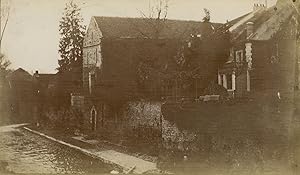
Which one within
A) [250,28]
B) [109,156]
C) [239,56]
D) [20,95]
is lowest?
[109,156]

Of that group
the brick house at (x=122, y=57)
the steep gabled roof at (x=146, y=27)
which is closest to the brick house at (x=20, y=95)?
the brick house at (x=122, y=57)

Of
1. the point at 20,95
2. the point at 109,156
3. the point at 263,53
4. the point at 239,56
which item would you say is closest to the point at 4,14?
Result: the point at 20,95

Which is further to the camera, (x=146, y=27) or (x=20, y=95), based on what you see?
(x=146, y=27)

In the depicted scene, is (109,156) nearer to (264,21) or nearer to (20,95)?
(20,95)

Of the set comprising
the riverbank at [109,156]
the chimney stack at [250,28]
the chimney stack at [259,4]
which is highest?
the chimney stack at [259,4]

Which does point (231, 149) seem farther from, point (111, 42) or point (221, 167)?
point (111, 42)

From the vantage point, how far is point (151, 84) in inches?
110

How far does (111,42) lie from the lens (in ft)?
8.77

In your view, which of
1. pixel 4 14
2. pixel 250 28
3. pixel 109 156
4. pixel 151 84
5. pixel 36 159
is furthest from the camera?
pixel 151 84

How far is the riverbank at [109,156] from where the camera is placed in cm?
227

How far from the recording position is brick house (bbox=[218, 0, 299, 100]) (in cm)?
213

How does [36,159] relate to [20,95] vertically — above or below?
below

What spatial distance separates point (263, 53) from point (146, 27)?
675mm

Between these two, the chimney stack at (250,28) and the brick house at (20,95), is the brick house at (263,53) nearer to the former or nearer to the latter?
the chimney stack at (250,28)
